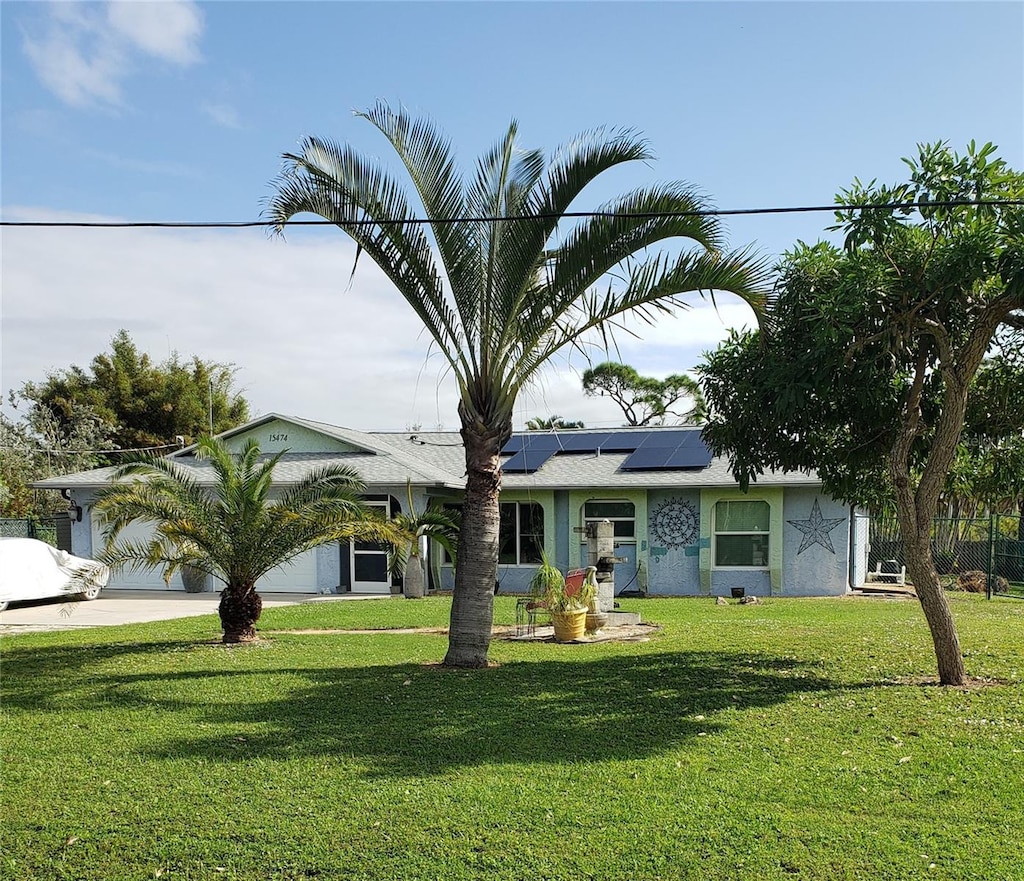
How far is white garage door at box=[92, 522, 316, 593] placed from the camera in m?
22.7

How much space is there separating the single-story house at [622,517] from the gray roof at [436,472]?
0.17 feet

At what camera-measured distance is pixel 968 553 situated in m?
25.8

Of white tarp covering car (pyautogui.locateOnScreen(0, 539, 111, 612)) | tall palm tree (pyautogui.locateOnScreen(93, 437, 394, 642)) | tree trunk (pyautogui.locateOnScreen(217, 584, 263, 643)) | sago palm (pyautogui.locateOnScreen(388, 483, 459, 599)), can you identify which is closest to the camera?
tall palm tree (pyautogui.locateOnScreen(93, 437, 394, 642))

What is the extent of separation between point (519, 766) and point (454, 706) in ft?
7.05

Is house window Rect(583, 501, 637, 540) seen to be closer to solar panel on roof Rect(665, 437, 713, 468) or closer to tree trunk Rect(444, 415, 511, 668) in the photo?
solar panel on roof Rect(665, 437, 713, 468)

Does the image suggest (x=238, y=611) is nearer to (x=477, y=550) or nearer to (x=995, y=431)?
(x=477, y=550)

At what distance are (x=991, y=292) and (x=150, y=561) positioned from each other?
11.0 m

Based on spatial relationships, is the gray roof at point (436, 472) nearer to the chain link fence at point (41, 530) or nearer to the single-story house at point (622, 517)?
the single-story house at point (622, 517)

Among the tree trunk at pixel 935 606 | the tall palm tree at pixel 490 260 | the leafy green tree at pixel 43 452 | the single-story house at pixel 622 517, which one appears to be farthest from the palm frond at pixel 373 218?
the leafy green tree at pixel 43 452

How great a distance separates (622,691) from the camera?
31.2 ft

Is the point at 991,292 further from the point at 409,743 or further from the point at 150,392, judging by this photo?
the point at 150,392

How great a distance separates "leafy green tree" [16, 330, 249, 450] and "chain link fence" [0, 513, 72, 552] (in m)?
10.5

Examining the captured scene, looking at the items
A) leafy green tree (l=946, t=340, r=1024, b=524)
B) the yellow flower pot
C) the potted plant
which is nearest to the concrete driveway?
the potted plant

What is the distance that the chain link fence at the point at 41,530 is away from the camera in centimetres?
2588
